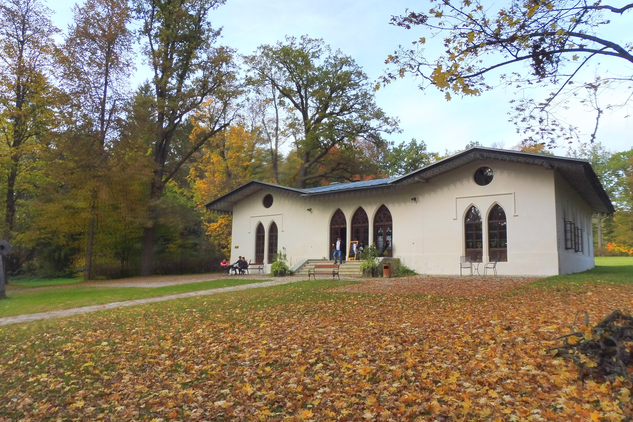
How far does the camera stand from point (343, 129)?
114ft

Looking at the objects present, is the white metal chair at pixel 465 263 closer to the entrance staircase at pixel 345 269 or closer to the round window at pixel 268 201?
the entrance staircase at pixel 345 269

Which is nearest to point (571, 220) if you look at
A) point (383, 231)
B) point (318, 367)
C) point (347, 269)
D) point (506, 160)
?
point (506, 160)

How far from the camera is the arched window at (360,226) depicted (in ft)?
74.3

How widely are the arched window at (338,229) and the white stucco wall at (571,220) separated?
10.3 meters

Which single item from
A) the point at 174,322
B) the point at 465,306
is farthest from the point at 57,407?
the point at 465,306

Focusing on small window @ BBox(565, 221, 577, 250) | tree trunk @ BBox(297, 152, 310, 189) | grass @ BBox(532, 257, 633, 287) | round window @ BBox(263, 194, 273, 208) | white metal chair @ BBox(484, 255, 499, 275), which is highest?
tree trunk @ BBox(297, 152, 310, 189)

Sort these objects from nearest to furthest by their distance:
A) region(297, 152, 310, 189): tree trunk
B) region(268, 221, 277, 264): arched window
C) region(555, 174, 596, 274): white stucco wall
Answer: region(555, 174, 596, 274): white stucco wall
region(268, 221, 277, 264): arched window
region(297, 152, 310, 189): tree trunk

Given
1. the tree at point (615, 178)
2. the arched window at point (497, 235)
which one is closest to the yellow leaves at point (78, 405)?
the arched window at point (497, 235)

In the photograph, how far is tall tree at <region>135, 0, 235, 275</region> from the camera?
25.8m

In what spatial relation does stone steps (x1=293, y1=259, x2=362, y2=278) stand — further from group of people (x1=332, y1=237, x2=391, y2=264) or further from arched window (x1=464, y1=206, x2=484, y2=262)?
arched window (x1=464, y1=206, x2=484, y2=262)

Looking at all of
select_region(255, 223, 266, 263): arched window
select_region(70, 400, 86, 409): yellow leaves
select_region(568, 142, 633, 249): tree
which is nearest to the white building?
select_region(255, 223, 266, 263): arched window

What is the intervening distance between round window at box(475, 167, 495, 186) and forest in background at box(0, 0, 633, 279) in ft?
51.0

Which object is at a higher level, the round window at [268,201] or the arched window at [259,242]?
the round window at [268,201]

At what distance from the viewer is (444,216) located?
769 inches
